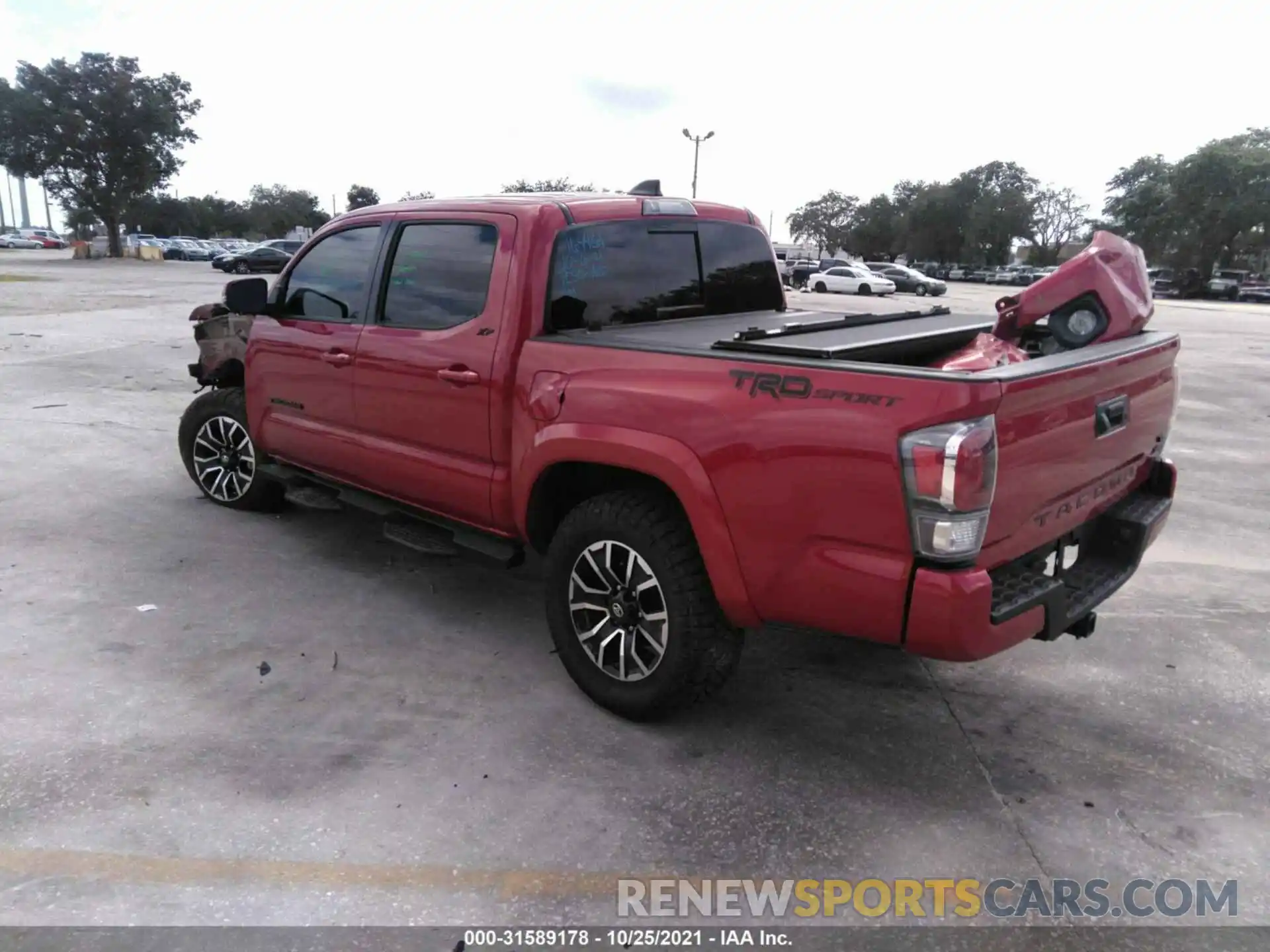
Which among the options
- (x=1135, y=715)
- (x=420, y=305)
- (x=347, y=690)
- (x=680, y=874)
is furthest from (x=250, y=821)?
(x=1135, y=715)

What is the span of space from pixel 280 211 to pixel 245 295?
102m

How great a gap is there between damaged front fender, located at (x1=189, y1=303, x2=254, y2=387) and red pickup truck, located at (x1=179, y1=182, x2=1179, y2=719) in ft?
2.79

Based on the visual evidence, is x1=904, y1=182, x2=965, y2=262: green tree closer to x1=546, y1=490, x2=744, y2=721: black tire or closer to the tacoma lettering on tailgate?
the tacoma lettering on tailgate

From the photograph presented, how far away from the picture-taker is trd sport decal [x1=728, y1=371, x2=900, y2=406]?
103 inches

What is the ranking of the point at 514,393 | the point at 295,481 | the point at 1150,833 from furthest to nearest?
the point at 295,481
the point at 514,393
the point at 1150,833

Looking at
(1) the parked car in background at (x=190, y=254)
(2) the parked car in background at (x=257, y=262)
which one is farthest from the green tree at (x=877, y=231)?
(2) the parked car in background at (x=257, y=262)

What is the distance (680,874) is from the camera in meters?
2.72

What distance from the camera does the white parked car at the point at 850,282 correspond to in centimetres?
4000

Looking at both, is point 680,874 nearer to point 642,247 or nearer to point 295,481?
point 642,247

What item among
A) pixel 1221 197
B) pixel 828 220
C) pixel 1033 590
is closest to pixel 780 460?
pixel 1033 590

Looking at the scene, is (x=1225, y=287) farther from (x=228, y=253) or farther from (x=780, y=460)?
(x=780, y=460)

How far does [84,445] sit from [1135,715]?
302 inches

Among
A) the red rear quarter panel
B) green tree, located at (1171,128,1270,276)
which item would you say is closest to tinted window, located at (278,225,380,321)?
the red rear quarter panel

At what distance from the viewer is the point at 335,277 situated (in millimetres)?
4711
